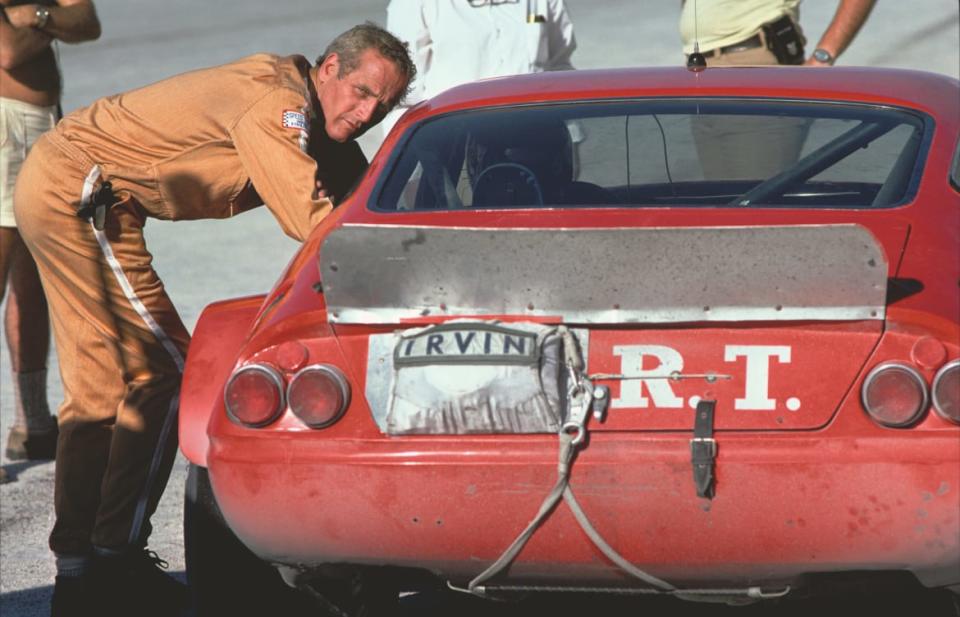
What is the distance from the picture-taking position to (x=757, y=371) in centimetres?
318

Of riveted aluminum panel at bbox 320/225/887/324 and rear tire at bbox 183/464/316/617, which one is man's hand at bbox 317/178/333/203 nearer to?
rear tire at bbox 183/464/316/617

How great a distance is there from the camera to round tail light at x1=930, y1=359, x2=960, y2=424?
3.11 meters

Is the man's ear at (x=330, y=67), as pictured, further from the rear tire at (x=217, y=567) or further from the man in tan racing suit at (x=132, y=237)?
the rear tire at (x=217, y=567)

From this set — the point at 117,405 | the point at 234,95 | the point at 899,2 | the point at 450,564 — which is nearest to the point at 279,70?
the point at 234,95

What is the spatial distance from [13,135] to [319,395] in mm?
3204

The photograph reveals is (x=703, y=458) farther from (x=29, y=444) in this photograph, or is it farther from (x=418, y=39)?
(x=418, y=39)

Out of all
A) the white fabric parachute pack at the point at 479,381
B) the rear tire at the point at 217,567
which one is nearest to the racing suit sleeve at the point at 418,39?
the rear tire at the point at 217,567

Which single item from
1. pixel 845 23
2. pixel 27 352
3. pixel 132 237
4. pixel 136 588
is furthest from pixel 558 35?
pixel 136 588

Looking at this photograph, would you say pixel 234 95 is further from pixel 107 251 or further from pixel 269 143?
pixel 107 251

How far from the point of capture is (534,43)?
6473 millimetres

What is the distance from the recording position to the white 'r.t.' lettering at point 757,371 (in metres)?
3.17

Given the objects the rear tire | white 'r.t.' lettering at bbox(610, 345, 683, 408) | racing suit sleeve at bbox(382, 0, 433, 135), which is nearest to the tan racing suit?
the rear tire

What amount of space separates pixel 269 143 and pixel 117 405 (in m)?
0.92

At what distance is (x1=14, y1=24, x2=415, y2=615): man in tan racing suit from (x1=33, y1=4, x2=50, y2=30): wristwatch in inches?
60.6
